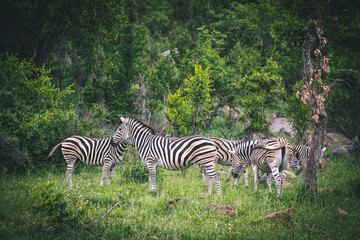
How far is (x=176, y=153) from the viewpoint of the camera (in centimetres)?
981

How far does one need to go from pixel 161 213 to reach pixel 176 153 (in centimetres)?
241

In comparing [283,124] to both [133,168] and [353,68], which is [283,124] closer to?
[353,68]

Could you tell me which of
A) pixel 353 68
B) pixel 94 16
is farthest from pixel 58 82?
pixel 353 68

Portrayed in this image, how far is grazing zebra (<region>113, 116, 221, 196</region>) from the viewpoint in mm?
9703

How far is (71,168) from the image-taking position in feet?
35.7

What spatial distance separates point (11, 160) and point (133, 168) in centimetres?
502

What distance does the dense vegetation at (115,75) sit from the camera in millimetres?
10822

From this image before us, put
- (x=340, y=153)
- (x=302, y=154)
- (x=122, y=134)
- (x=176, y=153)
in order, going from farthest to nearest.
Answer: (x=340, y=153)
(x=302, y=154)
(x=122, y=134)
(x=176, y=153)

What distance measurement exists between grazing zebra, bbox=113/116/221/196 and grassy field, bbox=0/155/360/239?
785 mm

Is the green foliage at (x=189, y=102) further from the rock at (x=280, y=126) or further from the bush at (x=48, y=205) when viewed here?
the rock at (x=280, y=126)

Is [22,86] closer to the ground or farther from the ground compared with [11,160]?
farther from the ground

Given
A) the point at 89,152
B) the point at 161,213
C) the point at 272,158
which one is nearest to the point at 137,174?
the point at 89,152

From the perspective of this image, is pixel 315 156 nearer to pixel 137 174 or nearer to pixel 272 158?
pixel 272 158

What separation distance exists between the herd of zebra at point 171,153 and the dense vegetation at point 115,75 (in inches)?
110
